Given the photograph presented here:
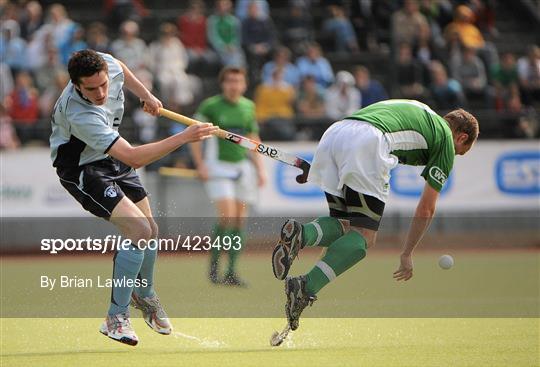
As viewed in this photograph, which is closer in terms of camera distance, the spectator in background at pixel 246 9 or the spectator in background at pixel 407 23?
the spectator in background at pixel 246 9

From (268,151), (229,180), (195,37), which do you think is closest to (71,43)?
(195,37)

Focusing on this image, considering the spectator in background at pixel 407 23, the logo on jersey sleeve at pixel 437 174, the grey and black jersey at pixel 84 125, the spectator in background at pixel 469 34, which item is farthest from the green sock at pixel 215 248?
the spectator in background at pixel 469 34

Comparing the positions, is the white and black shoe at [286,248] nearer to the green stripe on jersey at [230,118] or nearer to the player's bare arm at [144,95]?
the player's bare arm at [144,95]

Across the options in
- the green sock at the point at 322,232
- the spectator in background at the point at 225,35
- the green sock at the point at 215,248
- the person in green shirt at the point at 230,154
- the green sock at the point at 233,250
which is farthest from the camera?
the spectator in background at the point at 225,35

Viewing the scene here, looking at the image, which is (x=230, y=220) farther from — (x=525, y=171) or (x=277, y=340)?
(x=525, y=171)

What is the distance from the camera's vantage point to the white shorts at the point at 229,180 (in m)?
11.6

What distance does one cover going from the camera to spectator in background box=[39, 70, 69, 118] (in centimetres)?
1600

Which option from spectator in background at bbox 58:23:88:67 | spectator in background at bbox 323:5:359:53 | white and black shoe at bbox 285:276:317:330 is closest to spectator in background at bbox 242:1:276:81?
spectator in background at bbox 323:5:359:53

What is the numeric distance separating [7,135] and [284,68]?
4.16 meters

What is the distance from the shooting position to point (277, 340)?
285 inches

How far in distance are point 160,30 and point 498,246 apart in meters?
6.00

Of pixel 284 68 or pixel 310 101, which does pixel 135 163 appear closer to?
pixel 310 101

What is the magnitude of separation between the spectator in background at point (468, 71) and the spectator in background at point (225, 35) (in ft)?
11.0

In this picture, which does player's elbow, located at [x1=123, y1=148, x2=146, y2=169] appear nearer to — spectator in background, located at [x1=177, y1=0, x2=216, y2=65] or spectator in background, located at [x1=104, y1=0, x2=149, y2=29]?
spectator in background, located at [x1=177, y1=0, x2=216, y2=65]
